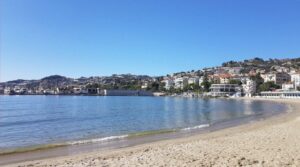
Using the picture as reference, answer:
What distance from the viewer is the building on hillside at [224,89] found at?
164400 mm

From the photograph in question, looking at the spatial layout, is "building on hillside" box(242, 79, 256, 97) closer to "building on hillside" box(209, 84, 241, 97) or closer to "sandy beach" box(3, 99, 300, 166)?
"building on hillside" box(209, 84, 241, 97)

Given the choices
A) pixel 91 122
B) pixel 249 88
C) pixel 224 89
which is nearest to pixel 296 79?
pixel 249 88

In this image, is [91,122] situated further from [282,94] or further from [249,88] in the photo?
[249,88]

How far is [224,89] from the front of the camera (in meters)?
166

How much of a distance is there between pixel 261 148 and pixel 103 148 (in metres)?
7.47

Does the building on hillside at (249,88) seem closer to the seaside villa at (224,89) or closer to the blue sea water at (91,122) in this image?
the seaside villa at (224,89)

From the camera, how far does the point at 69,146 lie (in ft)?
62.3

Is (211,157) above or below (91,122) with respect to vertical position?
above

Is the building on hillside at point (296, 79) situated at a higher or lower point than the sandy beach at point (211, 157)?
higher

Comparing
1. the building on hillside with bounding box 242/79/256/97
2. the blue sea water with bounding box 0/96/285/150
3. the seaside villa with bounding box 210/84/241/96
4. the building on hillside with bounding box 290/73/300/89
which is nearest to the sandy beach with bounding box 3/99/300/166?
the blue sea water with bounding box 0/96/285/150

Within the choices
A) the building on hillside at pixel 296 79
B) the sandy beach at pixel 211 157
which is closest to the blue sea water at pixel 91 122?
the sandy beach at pixel 211 157

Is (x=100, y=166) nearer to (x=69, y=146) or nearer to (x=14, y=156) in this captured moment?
(x=14, y=156)

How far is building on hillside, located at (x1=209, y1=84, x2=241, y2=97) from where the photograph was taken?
16440cm

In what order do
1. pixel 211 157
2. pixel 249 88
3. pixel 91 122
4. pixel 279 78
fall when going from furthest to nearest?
pixel 279 78
pixel 249 88
pixel 91 122
pixel 211 157
